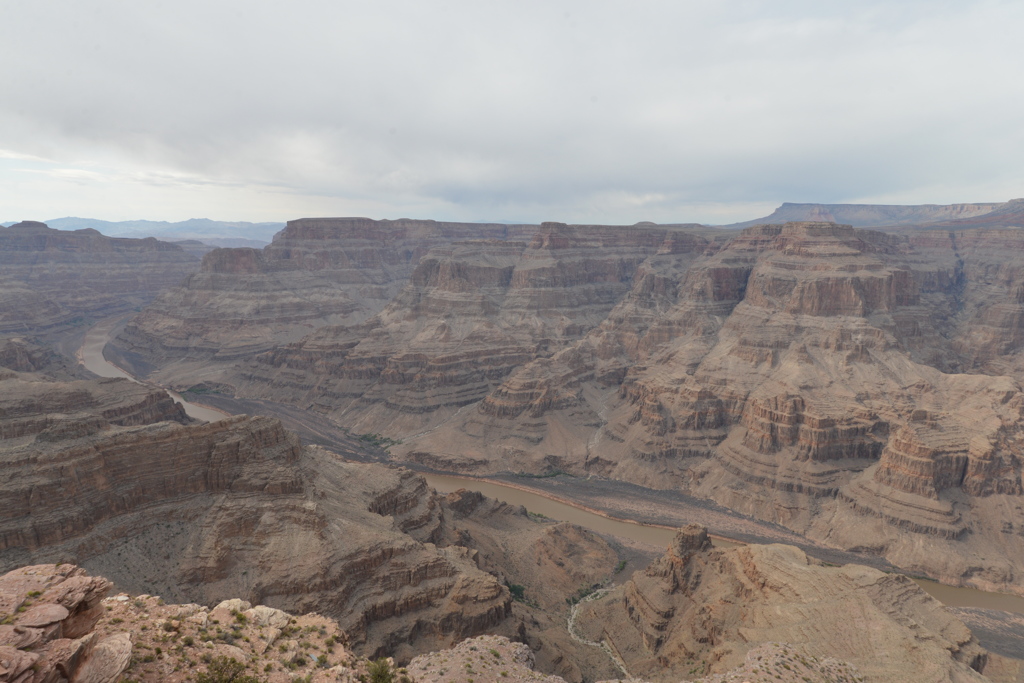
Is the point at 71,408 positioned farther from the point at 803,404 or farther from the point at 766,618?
the point at 803,404

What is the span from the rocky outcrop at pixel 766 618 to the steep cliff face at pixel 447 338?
82.5m

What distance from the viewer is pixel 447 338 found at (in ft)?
529

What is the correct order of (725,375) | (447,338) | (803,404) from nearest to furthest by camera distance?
1. (803,404)
2. (725,375)
3. (447,338)

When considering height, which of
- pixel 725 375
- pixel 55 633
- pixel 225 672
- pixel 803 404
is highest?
pixel 55 633

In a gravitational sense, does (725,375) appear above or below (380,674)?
below

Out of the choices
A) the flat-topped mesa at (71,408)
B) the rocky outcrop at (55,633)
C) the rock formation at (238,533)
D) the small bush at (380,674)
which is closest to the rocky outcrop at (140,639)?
the rocky outcrop at (55,633)

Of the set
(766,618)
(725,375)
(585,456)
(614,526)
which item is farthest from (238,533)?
(725,375)

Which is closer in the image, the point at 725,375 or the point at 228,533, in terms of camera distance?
the point at 228,533

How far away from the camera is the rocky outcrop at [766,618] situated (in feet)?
143

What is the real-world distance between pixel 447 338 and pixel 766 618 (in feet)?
399

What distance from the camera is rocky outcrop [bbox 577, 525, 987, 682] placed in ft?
143

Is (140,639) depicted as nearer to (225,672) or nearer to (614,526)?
(225,672)

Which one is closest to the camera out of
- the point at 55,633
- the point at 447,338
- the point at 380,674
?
the point at 55,633

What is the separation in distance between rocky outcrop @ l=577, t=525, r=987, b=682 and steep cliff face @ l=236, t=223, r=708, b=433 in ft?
271
